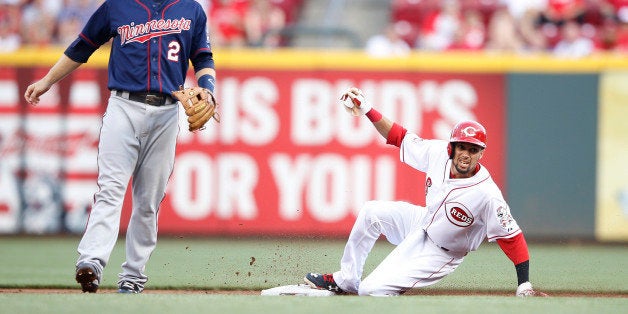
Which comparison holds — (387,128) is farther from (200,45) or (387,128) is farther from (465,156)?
(200,45)

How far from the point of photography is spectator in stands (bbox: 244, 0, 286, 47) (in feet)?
35.4

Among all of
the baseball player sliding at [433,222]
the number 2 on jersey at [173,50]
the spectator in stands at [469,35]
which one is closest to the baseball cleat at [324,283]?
the baseball player sliding at [433,222]

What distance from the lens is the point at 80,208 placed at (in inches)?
381

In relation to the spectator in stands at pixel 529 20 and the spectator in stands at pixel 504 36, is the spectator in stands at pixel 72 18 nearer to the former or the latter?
the spectator in stands at pixel 504 36

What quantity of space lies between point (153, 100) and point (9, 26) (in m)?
6.35

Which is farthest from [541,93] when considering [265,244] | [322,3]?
[322,3]

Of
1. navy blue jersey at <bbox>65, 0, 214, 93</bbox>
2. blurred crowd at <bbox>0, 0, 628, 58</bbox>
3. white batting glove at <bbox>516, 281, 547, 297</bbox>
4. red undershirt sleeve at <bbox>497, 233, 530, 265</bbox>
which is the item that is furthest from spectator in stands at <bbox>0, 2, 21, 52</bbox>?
white batting glove at <bbox>516, 281, 547, 297</bbox>

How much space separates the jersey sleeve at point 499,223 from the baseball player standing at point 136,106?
6.12ft

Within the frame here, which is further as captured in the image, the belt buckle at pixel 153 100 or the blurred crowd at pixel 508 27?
the blurred crowd at pixel 508 27

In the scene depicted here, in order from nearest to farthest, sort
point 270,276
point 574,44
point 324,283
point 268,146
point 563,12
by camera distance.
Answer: point 324,283
point 270,276
point 268,146
point 574,44
point 563,12

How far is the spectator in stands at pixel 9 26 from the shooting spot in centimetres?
1109

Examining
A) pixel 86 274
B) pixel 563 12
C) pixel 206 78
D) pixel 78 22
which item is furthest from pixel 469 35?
pixel 86 274

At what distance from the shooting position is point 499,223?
5.67 metres

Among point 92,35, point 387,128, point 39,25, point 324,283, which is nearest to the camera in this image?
point 92,35
